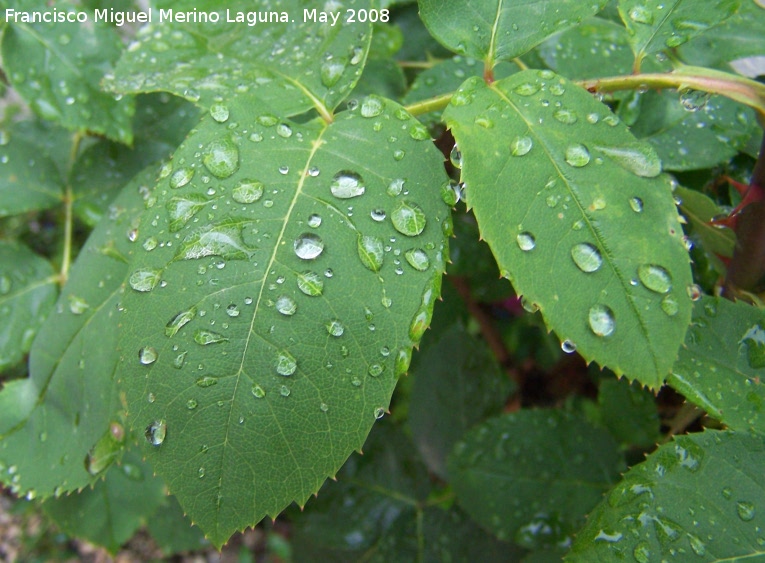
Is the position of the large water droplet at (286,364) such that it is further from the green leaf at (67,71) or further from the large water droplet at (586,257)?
the green leaf at (67,71)

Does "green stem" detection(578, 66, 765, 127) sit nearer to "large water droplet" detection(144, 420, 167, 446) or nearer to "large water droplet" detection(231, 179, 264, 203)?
"large water droplet" detection(231, 179, 264, 203)

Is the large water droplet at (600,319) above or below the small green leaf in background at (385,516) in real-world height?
above

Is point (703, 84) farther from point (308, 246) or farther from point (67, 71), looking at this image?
point (67, 71)

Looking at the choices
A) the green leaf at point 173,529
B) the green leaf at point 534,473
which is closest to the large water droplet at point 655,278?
the green leaf at point 534,473

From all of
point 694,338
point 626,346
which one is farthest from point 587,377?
point 626,346

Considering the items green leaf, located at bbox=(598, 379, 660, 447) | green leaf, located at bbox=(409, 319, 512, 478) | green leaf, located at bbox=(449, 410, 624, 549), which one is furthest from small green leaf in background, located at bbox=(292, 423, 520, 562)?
green leaf, located at bbox=(598, 379, 660, 447)

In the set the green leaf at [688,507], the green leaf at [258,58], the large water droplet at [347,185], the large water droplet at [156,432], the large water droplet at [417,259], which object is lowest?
the green leaf at [688,507]
